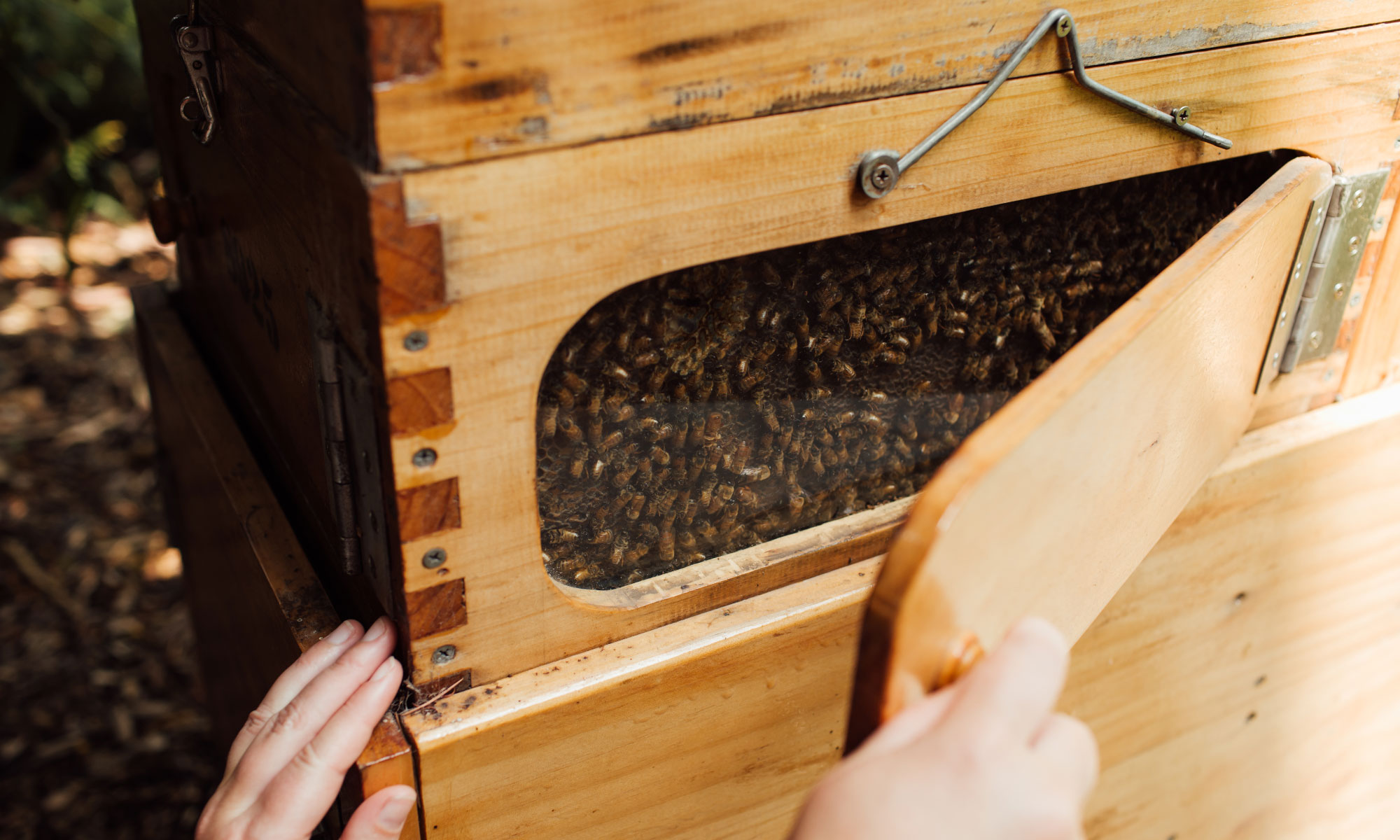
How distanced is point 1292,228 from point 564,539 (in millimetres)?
800

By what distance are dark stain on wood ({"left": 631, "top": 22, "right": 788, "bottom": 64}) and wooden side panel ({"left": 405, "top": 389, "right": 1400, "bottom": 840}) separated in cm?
55

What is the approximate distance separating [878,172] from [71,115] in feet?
12.7

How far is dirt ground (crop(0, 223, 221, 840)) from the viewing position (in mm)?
2350

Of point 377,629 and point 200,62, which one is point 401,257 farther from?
point 200,62

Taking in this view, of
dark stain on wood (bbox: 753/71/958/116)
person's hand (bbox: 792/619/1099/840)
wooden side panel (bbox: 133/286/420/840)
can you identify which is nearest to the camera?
person's hand (bbox: 792/619/1099/840)

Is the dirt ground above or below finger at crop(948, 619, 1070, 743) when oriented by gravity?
below

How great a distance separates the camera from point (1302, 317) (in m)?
1.26

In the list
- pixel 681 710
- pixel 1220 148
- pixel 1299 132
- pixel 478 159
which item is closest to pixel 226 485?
pixel 681 710

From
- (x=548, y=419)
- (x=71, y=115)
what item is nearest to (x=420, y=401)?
(x=548, y=419)

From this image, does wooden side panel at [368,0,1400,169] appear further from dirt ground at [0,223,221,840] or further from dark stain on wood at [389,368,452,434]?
dirt ground at [0,223,221,840]

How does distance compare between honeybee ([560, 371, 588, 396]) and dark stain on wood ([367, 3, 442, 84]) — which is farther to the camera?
honeybee ([560, 371, 588, 396])

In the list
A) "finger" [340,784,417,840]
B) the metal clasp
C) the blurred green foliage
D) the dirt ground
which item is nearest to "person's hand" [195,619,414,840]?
"finger" [340,784,417,840]

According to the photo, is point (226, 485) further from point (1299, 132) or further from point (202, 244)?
point (1299, 132)

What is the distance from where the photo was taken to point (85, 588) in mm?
2920
